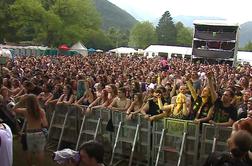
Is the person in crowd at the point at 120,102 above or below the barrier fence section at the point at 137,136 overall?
above

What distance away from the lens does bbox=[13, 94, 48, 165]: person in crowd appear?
278 inches

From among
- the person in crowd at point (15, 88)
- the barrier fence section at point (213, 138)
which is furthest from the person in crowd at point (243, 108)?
the person in crowd at point (15, 88)

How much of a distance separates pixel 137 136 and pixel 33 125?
2226 mm

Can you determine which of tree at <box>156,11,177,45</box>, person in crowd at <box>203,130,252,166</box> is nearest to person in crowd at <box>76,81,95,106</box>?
person in crowd at <box>203,130,252,166</box>

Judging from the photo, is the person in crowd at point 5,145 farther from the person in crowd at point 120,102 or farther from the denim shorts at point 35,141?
the person in crowd at point 120,102

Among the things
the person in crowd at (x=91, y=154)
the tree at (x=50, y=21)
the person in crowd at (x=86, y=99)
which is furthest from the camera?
the tree at (x=50, y=21)

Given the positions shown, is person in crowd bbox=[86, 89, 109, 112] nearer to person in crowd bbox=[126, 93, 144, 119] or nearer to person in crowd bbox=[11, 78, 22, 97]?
person in crowd bbox=[126, 93, 144, 119]

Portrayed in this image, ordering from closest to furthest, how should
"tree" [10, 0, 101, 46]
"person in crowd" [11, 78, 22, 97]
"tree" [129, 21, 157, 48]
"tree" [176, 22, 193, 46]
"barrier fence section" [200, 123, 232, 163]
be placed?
"barrier fence section" [200, 123, 232, 163]
"person in crowd" [11, 78, 22, 97]
"tree" [10, 0, 101, 46]
"tree" [176, 22, 193, 46]
"tree" [129, 21, 157, 48]

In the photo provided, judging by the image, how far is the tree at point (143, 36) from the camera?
12528 cm

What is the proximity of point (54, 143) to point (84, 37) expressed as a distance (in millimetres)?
74032

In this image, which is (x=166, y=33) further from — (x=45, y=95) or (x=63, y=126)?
(x=63, y=126)

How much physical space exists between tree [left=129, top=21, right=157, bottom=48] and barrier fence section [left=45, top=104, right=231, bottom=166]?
376ft

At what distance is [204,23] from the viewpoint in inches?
1438

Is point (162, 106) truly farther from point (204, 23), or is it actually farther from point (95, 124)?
point (204, 23)
